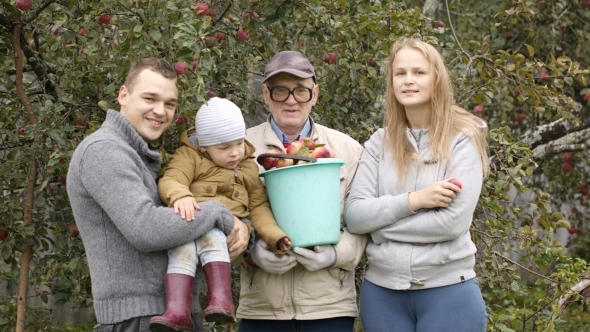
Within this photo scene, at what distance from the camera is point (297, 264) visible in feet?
9.00

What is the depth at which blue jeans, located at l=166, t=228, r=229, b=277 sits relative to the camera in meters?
2.35

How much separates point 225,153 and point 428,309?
0.77 metres

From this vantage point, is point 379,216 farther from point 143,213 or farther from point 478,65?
point 478,65

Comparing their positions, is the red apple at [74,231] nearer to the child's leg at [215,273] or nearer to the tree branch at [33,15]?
the tree branch at [33,15]

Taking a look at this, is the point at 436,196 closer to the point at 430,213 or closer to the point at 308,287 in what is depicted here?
the point at 430,213

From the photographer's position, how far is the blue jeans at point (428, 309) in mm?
2582

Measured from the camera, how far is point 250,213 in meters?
2.68

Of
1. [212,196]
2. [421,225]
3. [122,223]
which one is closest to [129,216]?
[122,223]

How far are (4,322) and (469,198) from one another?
2068 millimetres

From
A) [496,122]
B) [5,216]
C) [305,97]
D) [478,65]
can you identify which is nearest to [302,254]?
[305,97]

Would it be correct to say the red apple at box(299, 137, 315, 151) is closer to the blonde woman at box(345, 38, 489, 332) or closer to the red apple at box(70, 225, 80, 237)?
the blonde woman at box(345, 38, 489, 332)

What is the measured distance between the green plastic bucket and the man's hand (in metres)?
0.16

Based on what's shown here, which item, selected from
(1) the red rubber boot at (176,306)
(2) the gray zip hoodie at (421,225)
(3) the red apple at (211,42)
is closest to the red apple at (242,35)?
(3) the red apple at (211,42)

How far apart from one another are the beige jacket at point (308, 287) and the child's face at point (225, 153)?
264 mm
